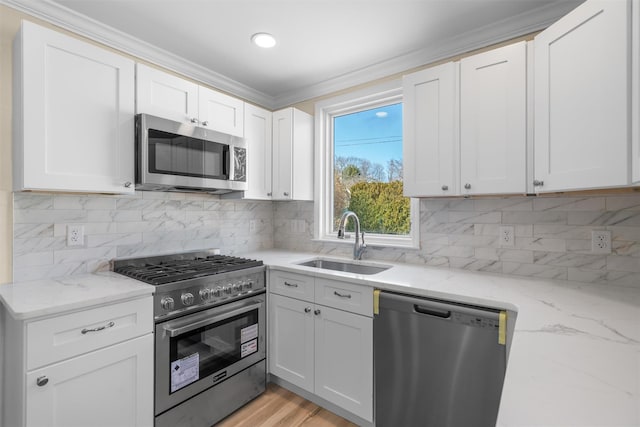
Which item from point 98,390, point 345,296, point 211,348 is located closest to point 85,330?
point 98,390

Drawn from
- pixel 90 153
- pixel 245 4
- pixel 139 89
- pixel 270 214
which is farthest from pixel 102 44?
pixel 270 214

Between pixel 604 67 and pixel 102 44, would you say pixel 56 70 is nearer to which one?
pixel 102 44

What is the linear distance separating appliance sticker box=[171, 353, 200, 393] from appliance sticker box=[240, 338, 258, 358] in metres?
0.33

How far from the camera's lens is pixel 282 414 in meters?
2.01

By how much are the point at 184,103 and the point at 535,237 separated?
2.45m

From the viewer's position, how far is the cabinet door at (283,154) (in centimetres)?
274

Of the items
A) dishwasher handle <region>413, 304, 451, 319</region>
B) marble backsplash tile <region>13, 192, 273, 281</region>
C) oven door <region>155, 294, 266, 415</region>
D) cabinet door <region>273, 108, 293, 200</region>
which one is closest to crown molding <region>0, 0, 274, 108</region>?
cabinet door <region>273, 108, 293, 200</region>

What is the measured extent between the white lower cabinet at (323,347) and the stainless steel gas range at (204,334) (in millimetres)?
127

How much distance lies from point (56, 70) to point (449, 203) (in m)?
2.47

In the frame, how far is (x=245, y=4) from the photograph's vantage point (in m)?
1.78

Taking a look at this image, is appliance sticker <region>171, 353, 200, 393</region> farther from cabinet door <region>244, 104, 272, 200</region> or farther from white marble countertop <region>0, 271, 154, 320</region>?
cabinet door <region>244, 104, 272, 200</region>

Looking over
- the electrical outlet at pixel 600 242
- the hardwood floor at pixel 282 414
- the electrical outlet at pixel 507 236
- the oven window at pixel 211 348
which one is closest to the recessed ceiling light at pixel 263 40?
the oven window at pixel 211 348

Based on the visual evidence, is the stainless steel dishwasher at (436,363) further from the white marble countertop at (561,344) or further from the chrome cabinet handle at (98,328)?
the chrome cabinet handle at (98,328)

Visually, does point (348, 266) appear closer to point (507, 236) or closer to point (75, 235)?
point (507, 236)
